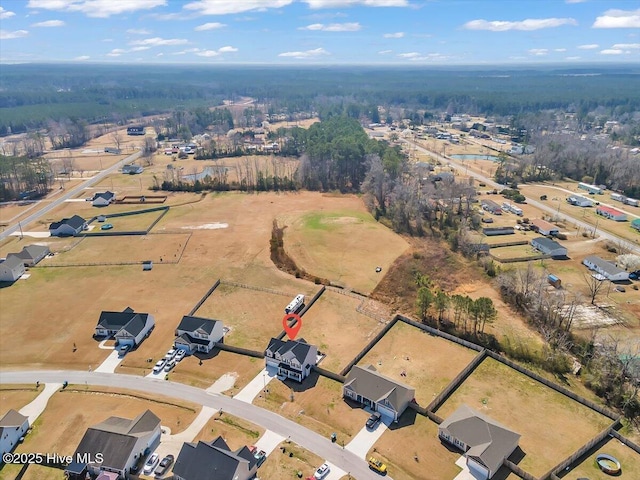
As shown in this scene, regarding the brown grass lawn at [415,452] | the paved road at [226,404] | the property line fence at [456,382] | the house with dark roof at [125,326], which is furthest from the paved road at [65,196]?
the property line fence at [456,382]

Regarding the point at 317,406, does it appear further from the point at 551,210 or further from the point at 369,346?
the point at 551,210

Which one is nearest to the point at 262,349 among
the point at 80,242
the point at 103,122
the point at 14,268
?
the point at 14,268

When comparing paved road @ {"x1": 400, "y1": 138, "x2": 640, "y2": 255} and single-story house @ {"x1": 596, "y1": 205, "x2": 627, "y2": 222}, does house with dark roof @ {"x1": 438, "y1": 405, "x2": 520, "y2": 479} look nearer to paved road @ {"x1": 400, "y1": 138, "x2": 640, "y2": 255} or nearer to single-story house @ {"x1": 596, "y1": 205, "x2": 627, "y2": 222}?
paved road @ {"x1": 400, "y1": 138, "x2": 640, "y2": 255}

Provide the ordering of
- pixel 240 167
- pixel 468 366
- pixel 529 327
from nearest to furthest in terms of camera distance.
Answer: pixel 468 366
pixel 529 327
pixel 240 167

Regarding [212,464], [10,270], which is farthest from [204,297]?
[10,270]

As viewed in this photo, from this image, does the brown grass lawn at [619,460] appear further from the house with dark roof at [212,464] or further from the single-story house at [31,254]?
the single-story house at [31,254]

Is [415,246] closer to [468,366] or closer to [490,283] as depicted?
[490,283]
